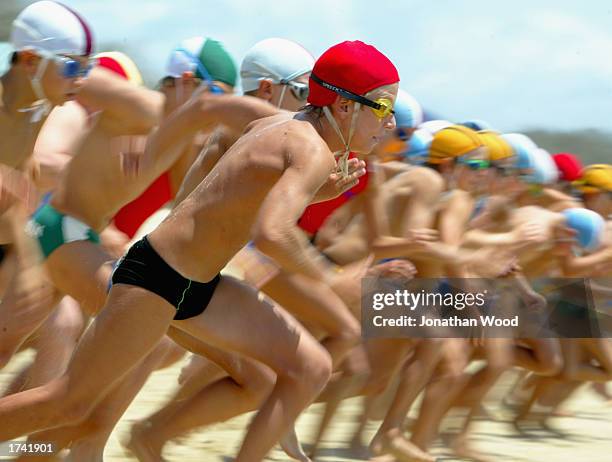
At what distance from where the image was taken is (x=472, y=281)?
743cm

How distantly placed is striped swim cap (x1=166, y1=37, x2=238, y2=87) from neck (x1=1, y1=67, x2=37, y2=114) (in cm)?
101

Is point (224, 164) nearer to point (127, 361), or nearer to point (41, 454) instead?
point (127, 361)

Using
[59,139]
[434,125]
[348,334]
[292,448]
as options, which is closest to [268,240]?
[348,334]

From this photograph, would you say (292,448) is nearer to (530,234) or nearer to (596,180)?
(530,234)

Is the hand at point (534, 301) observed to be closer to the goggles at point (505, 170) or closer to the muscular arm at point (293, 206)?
the goggles at point (505, 170)

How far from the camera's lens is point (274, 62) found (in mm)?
6301

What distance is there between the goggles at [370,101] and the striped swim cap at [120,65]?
2.67 metres

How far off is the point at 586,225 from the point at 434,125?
130cm

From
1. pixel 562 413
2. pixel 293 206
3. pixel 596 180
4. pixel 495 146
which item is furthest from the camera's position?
pixel 596 180

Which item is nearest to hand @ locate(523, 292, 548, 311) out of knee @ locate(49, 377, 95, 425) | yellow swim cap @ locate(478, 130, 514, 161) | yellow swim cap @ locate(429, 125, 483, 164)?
yellow swim cap @ locate(478, 130, 514, 161)

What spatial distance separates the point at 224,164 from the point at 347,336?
1.58m

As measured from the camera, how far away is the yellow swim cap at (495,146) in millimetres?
8172

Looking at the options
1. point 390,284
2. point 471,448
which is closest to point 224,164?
point 390,284

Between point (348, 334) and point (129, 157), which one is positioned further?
point (348, 334)
